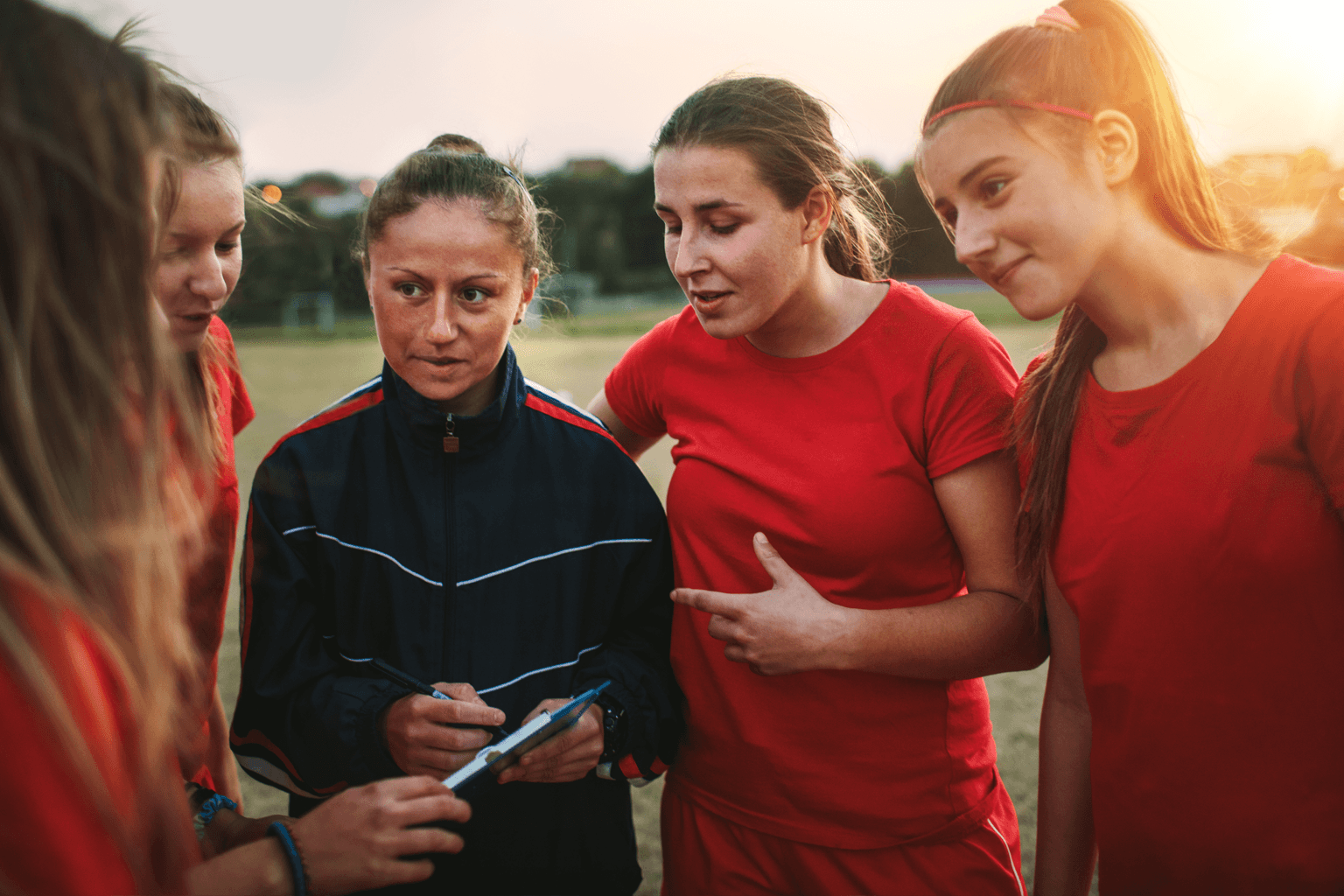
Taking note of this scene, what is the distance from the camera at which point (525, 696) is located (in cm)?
184

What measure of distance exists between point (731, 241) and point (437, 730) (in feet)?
4.13

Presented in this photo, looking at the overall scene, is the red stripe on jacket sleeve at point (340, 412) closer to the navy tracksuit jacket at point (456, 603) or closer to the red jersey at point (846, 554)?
the navy tracksuit jacket at point (456, 603)

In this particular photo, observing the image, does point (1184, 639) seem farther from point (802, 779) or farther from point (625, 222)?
point (625, 222)

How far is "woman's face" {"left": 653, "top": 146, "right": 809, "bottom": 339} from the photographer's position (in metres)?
1.89

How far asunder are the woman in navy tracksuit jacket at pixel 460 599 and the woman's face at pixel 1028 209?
1.00 metres

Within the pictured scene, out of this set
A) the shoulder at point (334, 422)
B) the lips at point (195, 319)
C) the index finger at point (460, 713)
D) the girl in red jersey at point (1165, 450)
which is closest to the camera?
the girl in red jersey at point (1165, 450)

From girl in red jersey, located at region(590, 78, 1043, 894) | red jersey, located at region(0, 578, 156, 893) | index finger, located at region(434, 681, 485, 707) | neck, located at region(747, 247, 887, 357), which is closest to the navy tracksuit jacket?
index finger, located at region(434, 681, 485, 707)

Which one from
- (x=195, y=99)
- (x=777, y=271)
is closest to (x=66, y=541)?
(x=777, y=271)

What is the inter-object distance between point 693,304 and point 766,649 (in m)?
0.84

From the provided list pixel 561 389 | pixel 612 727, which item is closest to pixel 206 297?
pixel 612 727

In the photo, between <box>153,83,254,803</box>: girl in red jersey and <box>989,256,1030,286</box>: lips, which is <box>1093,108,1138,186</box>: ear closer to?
<box>989,256,1030,286</box>: lips

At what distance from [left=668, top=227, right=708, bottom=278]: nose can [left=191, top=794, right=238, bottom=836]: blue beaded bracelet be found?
5.00 feet

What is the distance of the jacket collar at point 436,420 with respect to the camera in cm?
186

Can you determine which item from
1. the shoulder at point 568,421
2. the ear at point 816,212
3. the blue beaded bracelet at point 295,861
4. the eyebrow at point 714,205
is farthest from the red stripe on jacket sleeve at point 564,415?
the blue beaded bracelet at point 295,861
